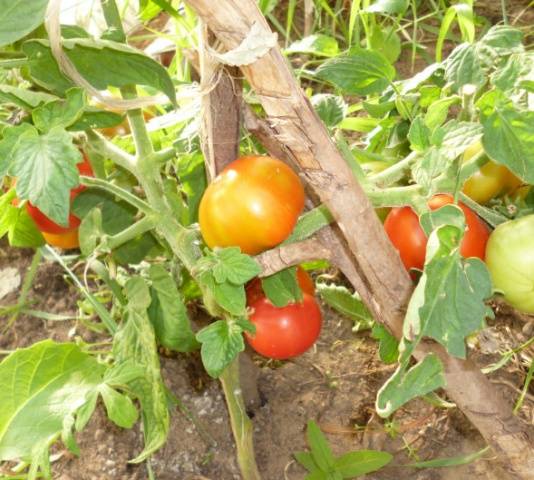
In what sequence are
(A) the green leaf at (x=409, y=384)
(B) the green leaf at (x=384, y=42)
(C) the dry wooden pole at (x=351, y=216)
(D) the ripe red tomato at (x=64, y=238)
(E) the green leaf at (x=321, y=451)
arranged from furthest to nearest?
(B) the green leaf at (x=384, y=42)
(D) the ripe red tomato at (x=64, y=238)
(E) the green leaf at (x=321, y=451)
(A) the green leaf at (x=409, y=384)
(C) the dry wooden pole at (x=351, y=216)

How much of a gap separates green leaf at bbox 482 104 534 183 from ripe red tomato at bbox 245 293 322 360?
344mm

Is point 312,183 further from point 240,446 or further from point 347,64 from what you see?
point 240,446

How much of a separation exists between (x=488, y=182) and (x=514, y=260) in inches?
5.1

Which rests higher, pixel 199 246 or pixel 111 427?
pixel 199 246

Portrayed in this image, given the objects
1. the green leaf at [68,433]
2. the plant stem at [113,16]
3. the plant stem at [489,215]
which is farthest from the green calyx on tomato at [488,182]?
the green leaf at [68,433]

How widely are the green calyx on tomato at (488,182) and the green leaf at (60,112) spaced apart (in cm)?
47

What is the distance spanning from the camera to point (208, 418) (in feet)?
4.06

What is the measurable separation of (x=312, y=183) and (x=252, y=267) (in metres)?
0.12

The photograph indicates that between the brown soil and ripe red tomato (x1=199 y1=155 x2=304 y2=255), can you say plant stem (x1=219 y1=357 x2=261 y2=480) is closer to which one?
the brown soil

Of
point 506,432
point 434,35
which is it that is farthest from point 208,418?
point 434,35

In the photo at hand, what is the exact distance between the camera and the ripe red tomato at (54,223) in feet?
3.70

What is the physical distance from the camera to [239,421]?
1.07 m

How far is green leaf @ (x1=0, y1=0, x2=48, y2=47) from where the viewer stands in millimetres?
709

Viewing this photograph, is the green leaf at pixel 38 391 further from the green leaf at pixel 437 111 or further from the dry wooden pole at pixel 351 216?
the green leaf at pixel 437 111
